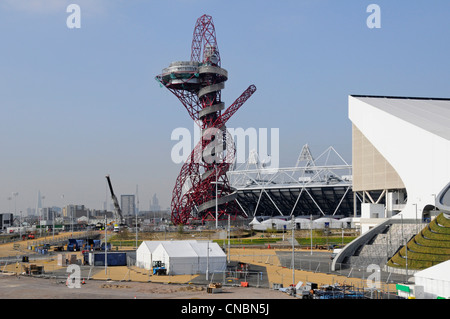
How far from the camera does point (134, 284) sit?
51.9 metres

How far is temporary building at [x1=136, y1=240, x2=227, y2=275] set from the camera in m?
59.9

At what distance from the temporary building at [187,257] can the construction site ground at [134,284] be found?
1.46 m

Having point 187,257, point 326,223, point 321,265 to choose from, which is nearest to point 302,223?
point 326,223

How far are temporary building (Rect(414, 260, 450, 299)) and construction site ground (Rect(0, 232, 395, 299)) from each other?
267 inches

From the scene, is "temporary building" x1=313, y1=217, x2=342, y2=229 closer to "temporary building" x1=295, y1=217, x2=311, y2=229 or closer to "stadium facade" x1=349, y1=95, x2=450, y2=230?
"temporary building" x1=295, y1=217, x2=311, y2=229

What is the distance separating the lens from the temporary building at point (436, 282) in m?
39.7

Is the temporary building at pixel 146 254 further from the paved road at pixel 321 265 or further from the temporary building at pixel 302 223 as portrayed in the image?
the temporary building at pixel 302 223

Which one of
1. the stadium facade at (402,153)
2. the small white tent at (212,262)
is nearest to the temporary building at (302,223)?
the stadium facade at (402,153)

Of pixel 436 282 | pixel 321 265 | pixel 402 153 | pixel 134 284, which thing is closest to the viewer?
pixel 436 282

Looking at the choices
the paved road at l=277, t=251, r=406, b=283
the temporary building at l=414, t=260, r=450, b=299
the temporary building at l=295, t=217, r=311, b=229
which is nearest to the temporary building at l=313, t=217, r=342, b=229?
the temporary building at l=295, t=217, r=311, b=229

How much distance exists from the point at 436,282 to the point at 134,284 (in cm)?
2675

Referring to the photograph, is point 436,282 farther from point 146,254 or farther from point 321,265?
point 146,254

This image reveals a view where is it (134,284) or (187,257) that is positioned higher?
(187,257)
